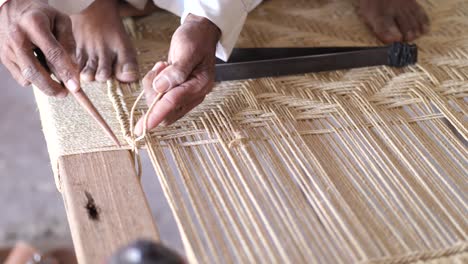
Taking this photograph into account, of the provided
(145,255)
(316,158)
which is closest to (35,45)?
(316,158)

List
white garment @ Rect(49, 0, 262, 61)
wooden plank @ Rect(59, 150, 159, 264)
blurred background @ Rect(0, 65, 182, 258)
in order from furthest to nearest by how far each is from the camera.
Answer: blurred background @ Rect(0, 65, 182, 258)
white garment @ Rect(49, 0, 262, 61)
wooden plank @ Rect(59, 150, 159, 264)

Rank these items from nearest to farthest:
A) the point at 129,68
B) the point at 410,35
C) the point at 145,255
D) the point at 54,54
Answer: the point at 145,255 < the point at 54,54 < the point at 129,68 < the point at 410,35

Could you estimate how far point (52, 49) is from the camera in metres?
0.75

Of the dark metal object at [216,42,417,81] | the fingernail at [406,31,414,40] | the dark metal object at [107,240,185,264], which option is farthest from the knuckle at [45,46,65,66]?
the fingernail at [406,31,414,40]

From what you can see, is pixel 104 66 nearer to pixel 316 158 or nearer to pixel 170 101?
pixel 170 101

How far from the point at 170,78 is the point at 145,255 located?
0.42 meters

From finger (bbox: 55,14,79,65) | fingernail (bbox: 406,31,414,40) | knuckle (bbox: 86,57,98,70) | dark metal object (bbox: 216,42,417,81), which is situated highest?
finger (bbox: 55,14,79,65)

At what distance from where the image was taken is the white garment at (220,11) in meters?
0.83

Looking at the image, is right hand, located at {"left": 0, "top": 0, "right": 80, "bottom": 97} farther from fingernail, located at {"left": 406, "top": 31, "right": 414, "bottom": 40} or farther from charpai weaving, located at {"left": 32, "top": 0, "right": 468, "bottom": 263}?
fingernail, located at {"left": 406, "top": 31, "right": 414, "bottom": 40}

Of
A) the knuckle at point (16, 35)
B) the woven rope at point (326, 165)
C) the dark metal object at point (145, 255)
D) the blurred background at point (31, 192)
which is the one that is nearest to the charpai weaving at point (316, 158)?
the woven rope at point (326, 165)

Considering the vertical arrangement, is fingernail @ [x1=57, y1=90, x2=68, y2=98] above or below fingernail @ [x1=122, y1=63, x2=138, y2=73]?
above

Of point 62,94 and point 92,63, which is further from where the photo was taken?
point 92,63

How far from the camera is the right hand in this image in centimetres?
75

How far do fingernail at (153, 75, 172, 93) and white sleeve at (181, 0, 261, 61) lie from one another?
0.44 feet
